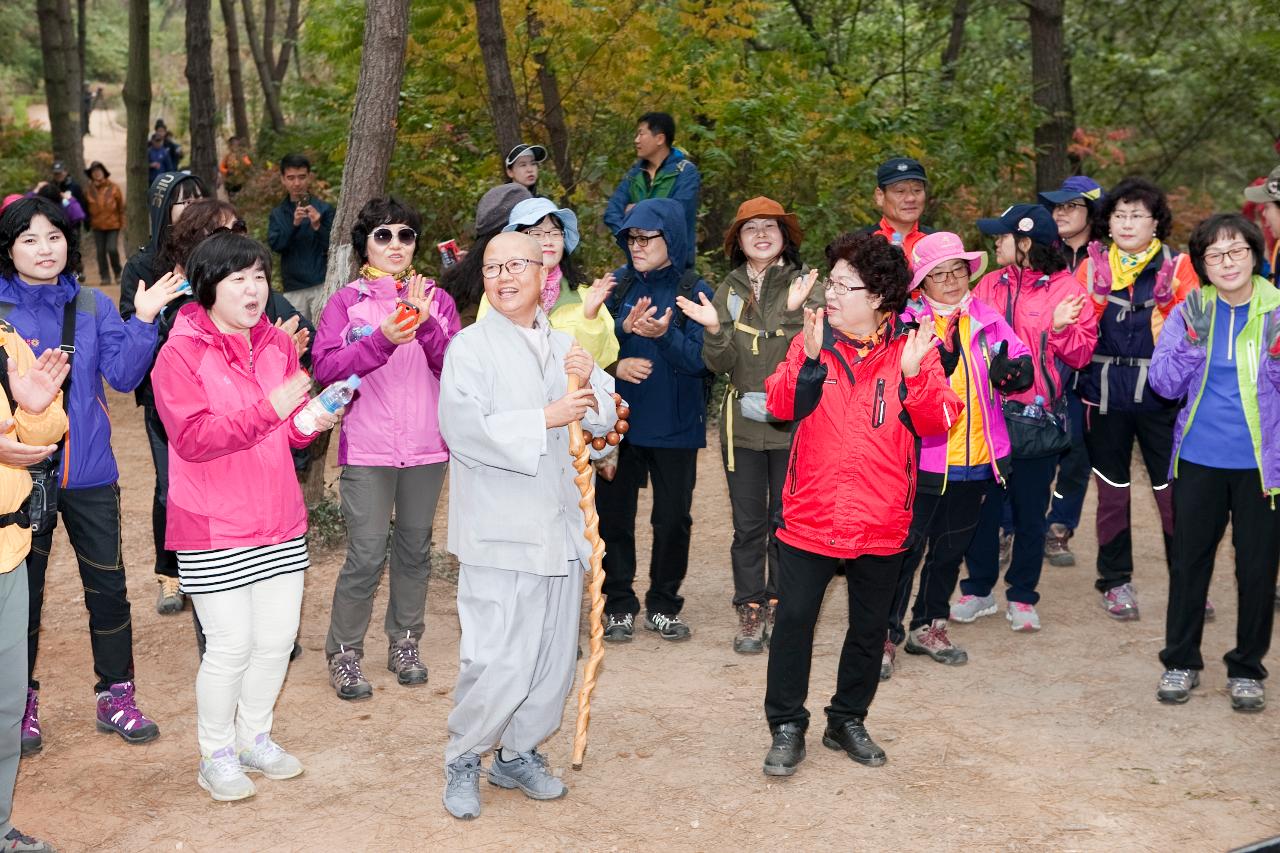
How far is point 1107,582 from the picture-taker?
750 cm

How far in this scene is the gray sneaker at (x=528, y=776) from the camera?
16.6 feet

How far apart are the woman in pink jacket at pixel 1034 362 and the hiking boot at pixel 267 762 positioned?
3876mm

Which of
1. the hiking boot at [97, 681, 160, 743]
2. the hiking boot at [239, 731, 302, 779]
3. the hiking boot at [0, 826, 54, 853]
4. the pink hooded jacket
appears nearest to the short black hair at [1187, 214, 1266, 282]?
the pink hooded jacket

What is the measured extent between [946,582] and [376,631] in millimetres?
3123

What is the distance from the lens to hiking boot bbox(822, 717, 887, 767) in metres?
5.39

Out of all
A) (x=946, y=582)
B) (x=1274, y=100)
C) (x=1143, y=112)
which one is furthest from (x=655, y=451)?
(x=1143, y=112)

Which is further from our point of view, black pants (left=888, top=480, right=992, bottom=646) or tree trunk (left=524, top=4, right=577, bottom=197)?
tree trunk (left=524, top=4, right=577, bottom=197)

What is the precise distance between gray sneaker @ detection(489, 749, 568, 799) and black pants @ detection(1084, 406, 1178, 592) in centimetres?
365

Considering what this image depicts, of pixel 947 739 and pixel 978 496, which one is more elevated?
pixel 978 496

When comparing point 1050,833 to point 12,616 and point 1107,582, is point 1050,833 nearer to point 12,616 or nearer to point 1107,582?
→ point 1107,582

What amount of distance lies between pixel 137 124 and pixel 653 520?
38.3 ft

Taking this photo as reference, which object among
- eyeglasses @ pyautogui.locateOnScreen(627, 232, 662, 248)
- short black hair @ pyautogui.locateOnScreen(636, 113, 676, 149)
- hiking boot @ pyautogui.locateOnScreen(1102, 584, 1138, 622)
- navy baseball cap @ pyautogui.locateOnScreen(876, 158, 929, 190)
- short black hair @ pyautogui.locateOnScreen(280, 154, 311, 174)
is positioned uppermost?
short black hair @ pyautogui.locateOnScreen(636, 113, 676, 149)

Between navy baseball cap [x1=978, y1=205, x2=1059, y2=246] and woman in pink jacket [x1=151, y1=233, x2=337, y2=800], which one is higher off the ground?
navy baseball cap [x1=978, y1=205, x2=1059, y2=246]

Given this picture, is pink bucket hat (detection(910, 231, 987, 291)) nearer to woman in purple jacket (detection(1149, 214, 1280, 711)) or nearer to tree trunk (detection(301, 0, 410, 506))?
woman in purple jacket (detection(1149, 214, 1280, 711))
